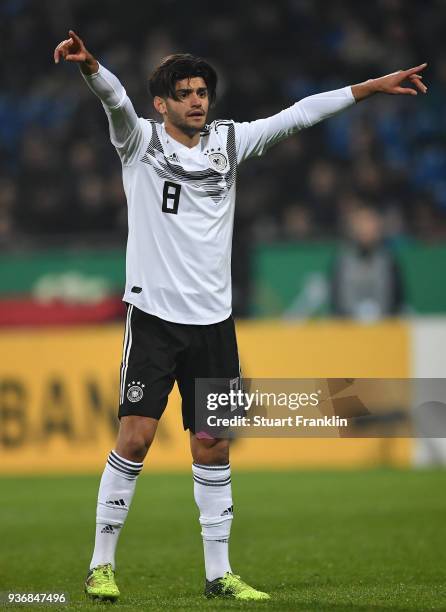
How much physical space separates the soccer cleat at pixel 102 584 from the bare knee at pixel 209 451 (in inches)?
24.0

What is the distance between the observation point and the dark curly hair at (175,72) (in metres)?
5.37

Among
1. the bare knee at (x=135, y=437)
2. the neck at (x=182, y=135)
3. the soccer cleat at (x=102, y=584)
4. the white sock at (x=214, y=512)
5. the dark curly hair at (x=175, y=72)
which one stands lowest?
the soccer cleat at (x=102, y=584)

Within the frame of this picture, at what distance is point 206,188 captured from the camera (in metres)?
5.39

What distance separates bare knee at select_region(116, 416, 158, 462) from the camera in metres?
5.25

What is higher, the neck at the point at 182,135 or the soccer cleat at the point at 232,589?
the neck at the point at 182,135

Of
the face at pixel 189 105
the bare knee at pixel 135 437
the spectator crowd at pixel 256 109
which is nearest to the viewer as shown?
the bare knee at pixel 135 437

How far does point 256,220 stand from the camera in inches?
627

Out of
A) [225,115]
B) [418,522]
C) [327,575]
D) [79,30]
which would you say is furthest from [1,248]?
[327,575]

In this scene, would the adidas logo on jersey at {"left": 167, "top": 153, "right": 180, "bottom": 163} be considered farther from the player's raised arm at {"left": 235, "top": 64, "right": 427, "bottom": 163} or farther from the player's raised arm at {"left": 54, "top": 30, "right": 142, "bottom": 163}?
the player's raised arm at {"left": 235, "top": 64, "right": 427, "bottom": 163}

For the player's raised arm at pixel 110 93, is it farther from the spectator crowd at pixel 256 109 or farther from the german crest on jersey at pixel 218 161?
the spectator crowd at pixel 256 109

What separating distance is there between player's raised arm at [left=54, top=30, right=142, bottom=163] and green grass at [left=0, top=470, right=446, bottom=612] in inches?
75.9

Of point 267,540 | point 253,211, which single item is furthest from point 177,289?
point 253,211

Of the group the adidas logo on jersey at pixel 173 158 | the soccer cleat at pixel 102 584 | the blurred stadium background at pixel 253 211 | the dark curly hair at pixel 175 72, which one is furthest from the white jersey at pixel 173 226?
the blurred stadium background at pixel 253 211

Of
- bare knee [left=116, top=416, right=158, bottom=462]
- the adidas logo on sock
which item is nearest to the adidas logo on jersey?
bare knee [left=116, top=416, right=158, bottom=462]
